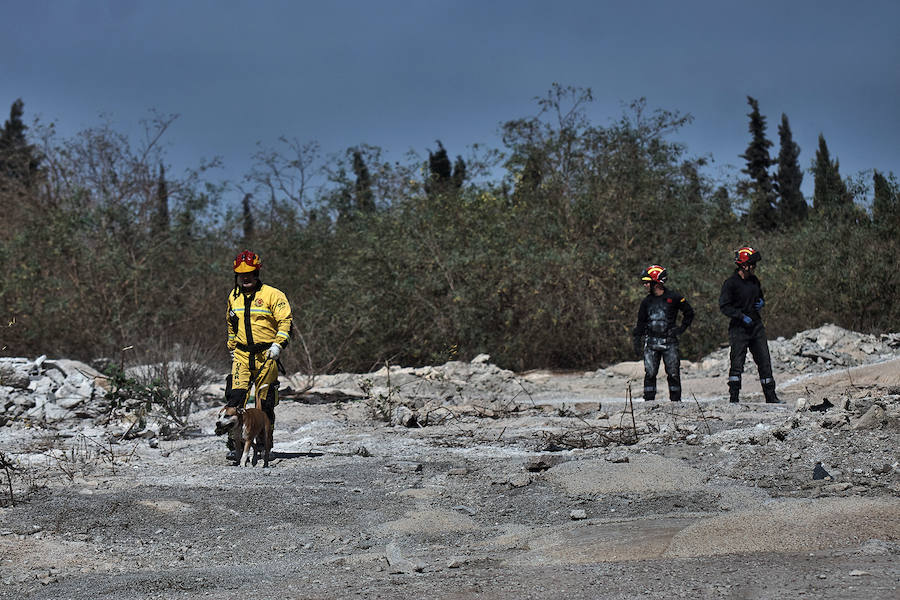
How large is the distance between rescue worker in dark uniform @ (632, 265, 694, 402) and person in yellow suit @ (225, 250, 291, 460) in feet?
14.9

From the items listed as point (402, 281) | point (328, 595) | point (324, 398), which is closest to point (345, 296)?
point (402, 281)

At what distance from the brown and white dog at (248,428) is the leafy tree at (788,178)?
3706 cm

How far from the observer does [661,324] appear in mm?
10742

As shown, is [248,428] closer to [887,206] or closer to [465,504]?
[465,504]

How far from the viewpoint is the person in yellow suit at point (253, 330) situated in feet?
25.9

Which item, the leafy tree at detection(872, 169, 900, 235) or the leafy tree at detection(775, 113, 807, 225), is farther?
the leafy tree at detection(775, 113, 807, 225)

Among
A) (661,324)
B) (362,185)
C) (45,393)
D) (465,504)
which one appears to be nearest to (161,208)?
(362,185)

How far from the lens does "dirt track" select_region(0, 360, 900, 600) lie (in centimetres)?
421

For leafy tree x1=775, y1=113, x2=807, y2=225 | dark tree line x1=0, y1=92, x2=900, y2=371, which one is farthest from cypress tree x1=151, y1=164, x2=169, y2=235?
leafy tree x1=775, y1=113, x2=807, y2=225

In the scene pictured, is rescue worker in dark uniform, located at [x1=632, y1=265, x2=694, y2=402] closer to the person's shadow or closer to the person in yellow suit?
the person's shadow

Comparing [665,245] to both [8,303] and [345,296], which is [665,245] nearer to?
[345,296]

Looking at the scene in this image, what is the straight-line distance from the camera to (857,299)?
19.7 m

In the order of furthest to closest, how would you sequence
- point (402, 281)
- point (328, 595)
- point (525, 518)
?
point (402, 281)
point (525, 518)
point (328, 595)

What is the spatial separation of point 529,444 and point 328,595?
15.5 ft
